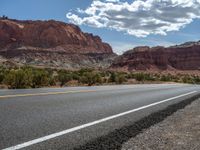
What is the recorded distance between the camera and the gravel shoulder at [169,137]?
6.54 meters

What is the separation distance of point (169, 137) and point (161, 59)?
505 ft

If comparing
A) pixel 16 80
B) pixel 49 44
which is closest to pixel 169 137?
pixel 16 80

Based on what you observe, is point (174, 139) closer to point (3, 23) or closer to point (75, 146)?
point (75, 146)

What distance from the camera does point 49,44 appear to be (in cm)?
17175

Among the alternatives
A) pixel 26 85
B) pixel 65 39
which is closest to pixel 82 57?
pixel 65 39

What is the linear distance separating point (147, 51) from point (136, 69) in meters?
14.7

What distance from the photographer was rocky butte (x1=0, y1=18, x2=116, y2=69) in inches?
5935

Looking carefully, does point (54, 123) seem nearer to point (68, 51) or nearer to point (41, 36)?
point (68, 51)

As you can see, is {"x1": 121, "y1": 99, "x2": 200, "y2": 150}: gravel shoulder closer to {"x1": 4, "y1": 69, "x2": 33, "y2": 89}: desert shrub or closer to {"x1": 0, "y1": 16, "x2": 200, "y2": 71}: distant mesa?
{"x1": 4, "y1": 69, "x2": 33, "y2": 89}: desert shrub

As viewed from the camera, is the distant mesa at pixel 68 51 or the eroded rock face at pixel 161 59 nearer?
the distant mesa at pixel 68 51

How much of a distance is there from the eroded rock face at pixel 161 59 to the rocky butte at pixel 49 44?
35.4 feet

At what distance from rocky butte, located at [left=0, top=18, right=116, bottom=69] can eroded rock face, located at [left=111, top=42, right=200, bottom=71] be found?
35.4 ft

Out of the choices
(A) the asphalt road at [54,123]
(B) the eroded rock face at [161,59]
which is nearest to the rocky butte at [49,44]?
(B) the eroded rock face at [161,59]

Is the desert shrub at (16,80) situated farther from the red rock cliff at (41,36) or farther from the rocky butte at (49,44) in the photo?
the red rock cliff at (41,36)
